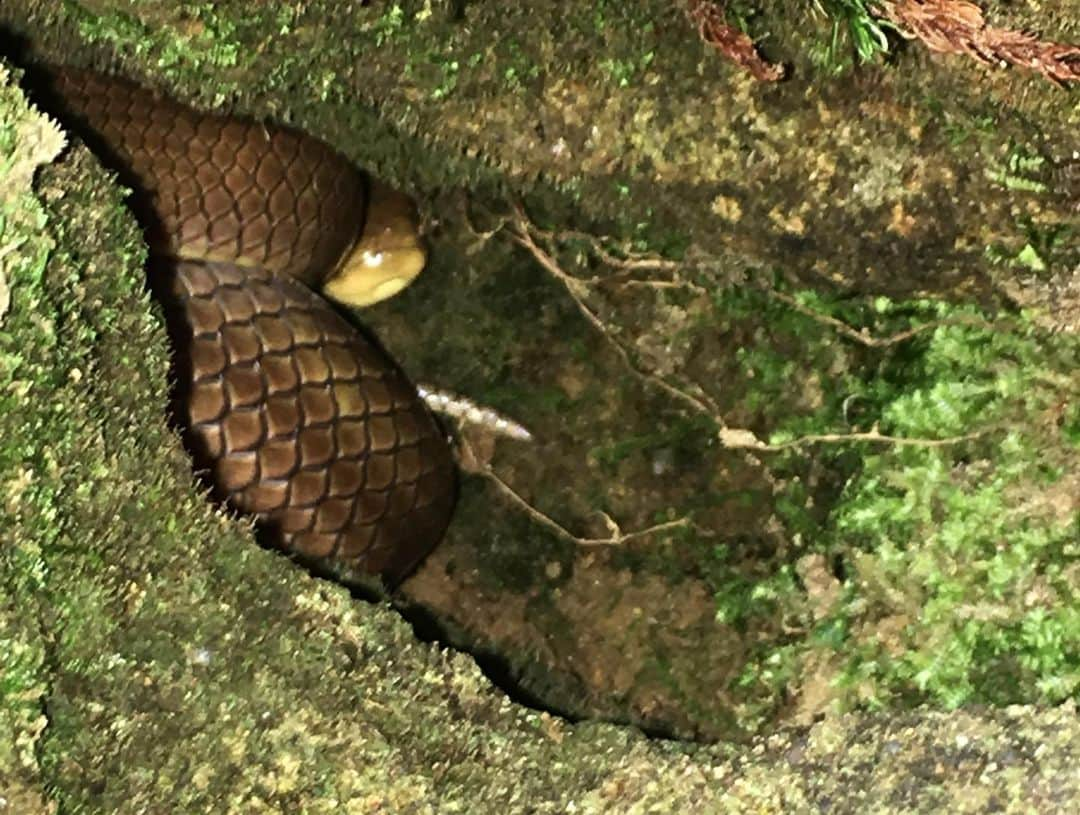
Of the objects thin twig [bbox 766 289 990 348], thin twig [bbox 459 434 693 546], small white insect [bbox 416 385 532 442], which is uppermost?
thin twig [bbox 766 289 990 348]

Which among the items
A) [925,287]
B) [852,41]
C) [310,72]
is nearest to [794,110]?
[852,41]

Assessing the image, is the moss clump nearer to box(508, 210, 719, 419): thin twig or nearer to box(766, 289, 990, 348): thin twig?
box(766, 289, 990, 348): thin twig

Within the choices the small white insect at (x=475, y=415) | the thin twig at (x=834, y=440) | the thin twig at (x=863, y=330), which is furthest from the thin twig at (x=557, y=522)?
the thin twig at (x=863, y=330)

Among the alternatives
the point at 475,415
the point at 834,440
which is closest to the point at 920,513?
the point at 834,440

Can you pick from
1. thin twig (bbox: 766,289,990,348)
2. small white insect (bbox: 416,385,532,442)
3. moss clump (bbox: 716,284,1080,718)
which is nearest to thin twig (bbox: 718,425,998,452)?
moss clump (bbox: 716,284,1080,718)

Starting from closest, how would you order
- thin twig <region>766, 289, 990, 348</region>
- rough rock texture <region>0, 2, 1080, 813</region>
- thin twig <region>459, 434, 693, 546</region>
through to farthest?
rough rock texture <region>0, 2, 1080, 813</region> → thin twig <region>766, 289, 990, 348</region> → thin twig <region>459, 434, 693, 546</region>

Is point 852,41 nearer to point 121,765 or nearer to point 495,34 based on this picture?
point 495,34

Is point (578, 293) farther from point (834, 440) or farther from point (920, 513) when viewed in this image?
point (920, 513)
